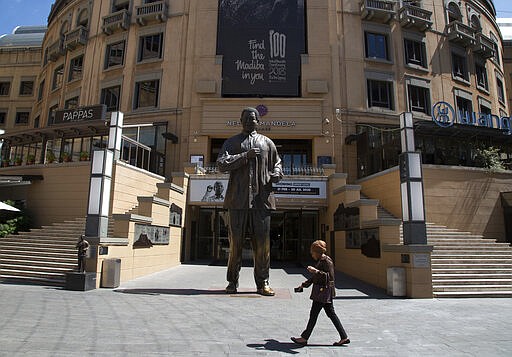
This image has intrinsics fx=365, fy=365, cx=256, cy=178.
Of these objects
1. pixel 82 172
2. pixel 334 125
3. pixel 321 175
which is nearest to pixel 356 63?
pixel 334 125

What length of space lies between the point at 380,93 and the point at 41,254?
2098cm

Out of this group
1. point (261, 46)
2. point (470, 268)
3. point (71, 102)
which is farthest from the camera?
point (71, 102)

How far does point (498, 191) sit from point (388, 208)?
6.18 metres

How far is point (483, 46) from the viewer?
90.6ft

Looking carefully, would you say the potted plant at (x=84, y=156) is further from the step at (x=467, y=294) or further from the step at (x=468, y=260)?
the step at (x=467, y=294)

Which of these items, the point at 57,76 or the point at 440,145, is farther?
the point at 57,76

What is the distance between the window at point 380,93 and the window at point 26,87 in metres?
33.2

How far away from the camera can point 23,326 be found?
17.6 ft

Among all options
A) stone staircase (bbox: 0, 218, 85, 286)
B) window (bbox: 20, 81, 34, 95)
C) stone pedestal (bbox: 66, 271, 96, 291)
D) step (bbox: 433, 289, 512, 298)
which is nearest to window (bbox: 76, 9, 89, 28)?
window (bbox: 20, 81, 34, 95)

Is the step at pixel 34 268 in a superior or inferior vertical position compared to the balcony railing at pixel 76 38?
inferior

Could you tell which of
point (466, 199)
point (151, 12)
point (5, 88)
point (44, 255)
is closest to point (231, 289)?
point (44, 255)

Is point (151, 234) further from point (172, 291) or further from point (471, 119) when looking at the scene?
point (471, 119)

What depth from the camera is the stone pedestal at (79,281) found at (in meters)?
9.55

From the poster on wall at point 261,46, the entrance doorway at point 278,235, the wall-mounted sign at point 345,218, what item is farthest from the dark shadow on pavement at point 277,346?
the poster on wall at point 261,46
